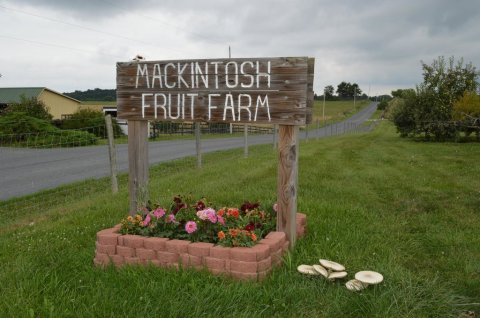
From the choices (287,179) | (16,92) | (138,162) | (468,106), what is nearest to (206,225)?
(287,179)

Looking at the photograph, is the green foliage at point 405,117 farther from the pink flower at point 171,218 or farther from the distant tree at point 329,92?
the distant tree at point 329,92

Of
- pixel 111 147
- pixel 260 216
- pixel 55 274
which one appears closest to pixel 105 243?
pixel 55 274

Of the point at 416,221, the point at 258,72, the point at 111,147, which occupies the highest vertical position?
the point at 258,72

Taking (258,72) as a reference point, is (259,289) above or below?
below

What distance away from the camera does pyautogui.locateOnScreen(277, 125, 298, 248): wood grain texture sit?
14.0 feet

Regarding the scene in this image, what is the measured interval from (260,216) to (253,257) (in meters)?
1.02

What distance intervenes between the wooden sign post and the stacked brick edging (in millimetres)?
563

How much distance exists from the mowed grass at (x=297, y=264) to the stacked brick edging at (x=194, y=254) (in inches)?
4.4

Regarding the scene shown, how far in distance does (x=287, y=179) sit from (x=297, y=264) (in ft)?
2.73

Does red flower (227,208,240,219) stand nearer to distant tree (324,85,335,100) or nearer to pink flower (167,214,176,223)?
pink flower (167,214,176,223)

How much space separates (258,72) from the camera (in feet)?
14.0

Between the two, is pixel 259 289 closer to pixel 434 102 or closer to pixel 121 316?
pixel 121 316

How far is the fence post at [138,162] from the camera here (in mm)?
4961

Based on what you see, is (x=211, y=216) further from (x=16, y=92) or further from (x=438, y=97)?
→ (x=16, y=92)
